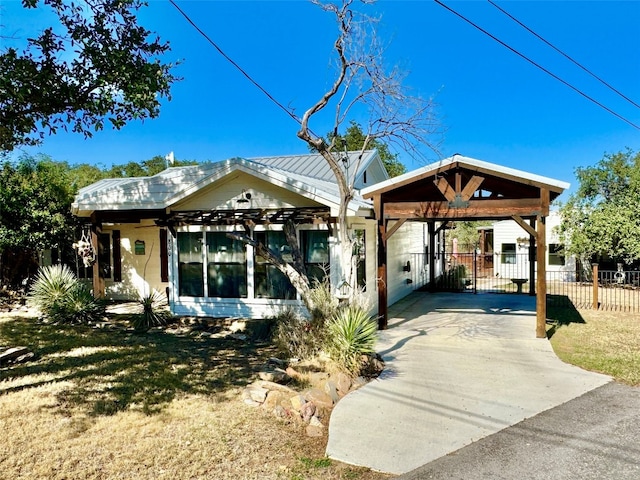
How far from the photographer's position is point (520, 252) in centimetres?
2330

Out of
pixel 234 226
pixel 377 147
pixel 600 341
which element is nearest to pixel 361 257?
pixel 234 226

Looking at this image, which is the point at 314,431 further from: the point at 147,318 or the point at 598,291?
the point at 598,291

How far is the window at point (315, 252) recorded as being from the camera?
392 inches

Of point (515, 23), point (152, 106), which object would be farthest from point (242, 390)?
point (515, 23)

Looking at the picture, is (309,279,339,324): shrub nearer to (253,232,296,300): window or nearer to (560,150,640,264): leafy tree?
(253,232,296,300): window

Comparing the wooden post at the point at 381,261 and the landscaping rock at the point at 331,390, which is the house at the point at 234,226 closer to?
the wooden post at the point at 381,261

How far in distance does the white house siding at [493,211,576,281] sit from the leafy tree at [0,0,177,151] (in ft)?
64.5

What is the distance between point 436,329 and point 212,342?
4959 mm

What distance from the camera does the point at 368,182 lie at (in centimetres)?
1529

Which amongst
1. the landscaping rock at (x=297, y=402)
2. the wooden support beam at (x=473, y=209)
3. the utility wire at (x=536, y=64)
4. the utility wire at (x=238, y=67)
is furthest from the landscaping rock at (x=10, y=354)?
the utility wire at (x=536, y=64)

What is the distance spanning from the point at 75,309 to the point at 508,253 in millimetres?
20620

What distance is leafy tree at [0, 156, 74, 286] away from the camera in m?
12.8

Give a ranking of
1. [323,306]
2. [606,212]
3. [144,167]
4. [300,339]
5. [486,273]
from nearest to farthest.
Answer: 1. [300,339]
2. [323,306]
3. [606,212]
4. [486,273]
5. [144,167]

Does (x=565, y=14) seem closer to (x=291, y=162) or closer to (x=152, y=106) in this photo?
(x=291, y=162)
